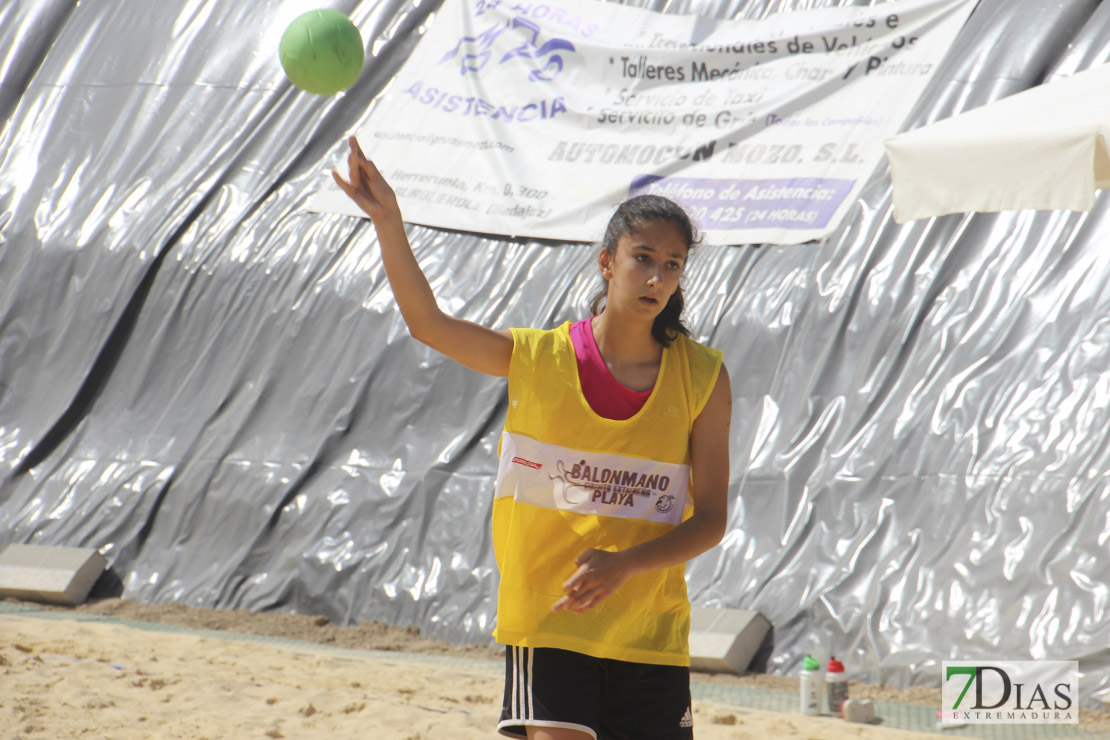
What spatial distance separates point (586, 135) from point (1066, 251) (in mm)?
2872

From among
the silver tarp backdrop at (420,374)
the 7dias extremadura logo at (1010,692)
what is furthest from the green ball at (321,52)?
the silver tarp backdrop at (420,374)

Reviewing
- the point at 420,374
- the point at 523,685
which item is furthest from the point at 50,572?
the point at 523,685

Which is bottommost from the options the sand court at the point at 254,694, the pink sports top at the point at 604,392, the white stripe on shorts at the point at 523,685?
the sand court at the point at 254,694

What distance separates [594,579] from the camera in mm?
1845

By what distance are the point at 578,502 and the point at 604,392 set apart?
206 millimetres

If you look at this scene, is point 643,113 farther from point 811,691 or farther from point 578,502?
point 578,502

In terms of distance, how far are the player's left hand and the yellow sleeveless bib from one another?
123 millimetres

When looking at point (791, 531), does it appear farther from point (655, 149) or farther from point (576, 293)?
point (655, 149)

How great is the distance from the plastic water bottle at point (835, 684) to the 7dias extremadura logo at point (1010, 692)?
0.37m

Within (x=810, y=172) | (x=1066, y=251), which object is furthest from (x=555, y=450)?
(x=810, y=172)

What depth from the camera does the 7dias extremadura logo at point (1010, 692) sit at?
4285 mm

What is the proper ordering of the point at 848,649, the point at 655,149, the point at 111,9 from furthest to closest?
the point at 111,9 → the point at 655,149 → the point at 848,649

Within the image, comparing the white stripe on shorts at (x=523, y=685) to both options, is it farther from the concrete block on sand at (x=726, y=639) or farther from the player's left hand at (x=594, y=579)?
the concrete block on sand at (x=726, y=639)

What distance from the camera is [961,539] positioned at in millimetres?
4910
